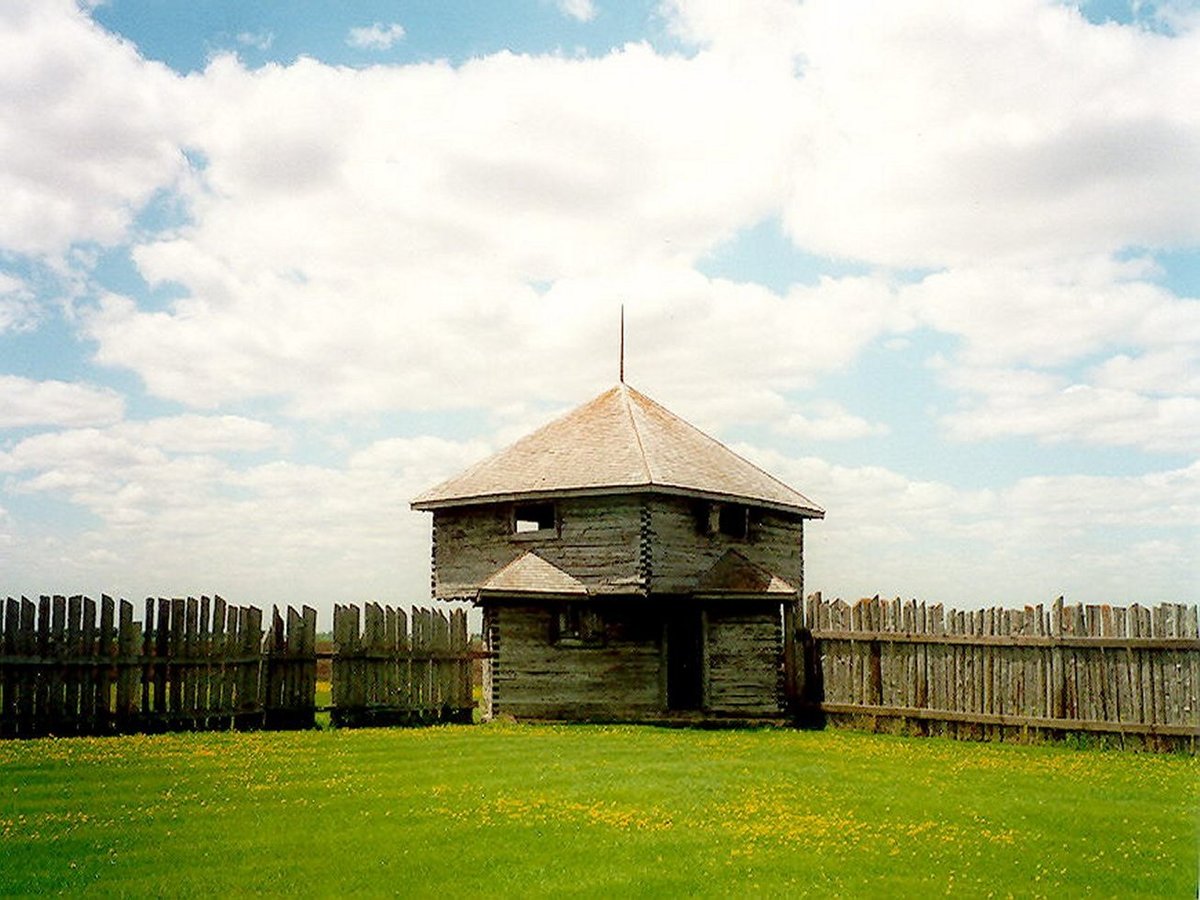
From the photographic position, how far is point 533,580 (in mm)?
25859

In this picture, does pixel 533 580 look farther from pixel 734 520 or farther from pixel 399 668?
pixel 734 520

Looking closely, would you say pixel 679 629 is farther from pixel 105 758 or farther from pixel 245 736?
pixel 105 758

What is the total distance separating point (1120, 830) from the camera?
12.5 m

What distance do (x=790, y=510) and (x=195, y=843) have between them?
796 inches

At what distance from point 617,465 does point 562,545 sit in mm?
2204

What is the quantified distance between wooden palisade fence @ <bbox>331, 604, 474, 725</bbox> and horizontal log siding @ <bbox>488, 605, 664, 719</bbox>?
0.90 metres

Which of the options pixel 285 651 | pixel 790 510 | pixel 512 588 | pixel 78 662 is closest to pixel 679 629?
pixel 790 510

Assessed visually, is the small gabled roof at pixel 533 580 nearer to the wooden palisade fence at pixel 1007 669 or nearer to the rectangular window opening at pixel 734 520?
the rectangular window opening at pixel 734 520

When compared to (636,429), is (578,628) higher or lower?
lower

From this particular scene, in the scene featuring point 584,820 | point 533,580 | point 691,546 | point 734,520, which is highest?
point 734,520

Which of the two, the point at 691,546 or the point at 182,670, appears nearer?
the point at 182,670

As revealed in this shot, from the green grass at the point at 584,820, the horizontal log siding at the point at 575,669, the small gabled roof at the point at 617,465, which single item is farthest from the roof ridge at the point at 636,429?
the green grass at the point at 584,820

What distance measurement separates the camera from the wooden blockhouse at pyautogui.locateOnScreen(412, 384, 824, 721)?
83.7 feet

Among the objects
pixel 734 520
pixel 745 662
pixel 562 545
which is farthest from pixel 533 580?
pixel 734 520
